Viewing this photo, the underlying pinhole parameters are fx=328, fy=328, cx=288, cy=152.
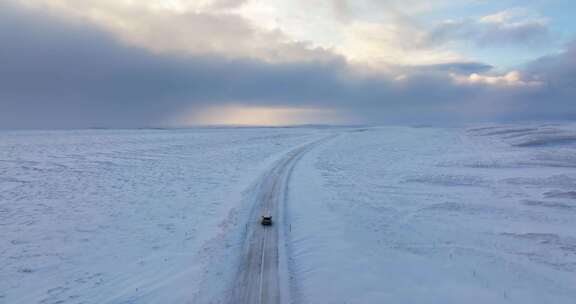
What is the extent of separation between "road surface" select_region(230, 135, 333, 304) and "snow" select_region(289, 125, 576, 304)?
1.87ft

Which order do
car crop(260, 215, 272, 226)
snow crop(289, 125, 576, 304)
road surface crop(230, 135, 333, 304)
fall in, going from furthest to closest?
car crop(260, 215, 272, 226)
snow crop(289, 125, 576, 304)
road surface crop(230, 135, 333, 304)

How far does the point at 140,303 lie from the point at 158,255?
12.1 ft

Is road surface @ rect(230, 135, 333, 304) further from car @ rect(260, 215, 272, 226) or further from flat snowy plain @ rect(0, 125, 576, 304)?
flat snowy plain @ rect(0, 125, 576, 304)

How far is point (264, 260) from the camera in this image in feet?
40.4

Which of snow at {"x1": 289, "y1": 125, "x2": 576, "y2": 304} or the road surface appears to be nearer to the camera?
the road surface

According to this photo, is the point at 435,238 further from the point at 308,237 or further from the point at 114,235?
the point at 114,235

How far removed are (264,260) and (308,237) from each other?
139 inches

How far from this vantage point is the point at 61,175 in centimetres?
2838

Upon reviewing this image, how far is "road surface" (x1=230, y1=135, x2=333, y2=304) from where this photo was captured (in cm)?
990

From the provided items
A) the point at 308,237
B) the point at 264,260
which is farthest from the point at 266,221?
the point at 264,260

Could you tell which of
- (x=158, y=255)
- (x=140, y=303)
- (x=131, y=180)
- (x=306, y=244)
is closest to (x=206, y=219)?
(x=158, y=255)

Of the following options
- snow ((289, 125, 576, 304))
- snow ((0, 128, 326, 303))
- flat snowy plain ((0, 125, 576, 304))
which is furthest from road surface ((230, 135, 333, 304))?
snow ((0, 128, 326, 303))

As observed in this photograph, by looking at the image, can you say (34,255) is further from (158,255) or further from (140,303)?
(140,303)

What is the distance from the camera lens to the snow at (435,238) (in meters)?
10.8
